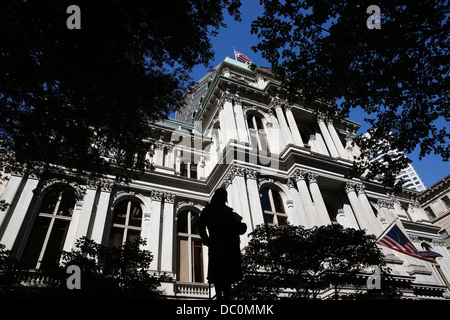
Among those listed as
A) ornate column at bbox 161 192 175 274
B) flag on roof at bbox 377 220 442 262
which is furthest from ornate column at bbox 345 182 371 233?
ornate column at bbox 161 192 175 274

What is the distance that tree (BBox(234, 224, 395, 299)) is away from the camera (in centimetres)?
980

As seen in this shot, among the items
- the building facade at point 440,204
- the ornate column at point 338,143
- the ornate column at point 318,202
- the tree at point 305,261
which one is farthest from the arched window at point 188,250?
the building facade at point 440,204

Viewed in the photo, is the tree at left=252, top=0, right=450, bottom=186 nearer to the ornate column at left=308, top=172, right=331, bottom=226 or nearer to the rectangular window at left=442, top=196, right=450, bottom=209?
the ornate column at left=308, top=172, right=331, bottom=226

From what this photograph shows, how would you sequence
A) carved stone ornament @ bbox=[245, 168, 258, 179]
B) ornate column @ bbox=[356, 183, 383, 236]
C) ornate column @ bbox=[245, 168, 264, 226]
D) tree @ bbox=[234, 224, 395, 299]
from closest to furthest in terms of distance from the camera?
1. tree @ bbox=[234, 224, 395, 299]
2. ornate column @ bbox=[245, 168, 264, 226]
3. ornate column @ bbox=[356, 183, 383, 236]
4. carved stone ornament @ bbox=[245, 168, 258, 179]

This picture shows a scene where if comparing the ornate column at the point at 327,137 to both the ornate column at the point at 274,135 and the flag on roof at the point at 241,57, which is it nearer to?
the ornate column at the point at 274,135

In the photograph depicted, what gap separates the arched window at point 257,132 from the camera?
2300 cm

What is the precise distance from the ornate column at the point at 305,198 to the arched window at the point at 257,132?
415 cm

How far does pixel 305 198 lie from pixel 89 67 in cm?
1456

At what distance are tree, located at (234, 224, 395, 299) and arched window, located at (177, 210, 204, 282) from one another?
755 cm

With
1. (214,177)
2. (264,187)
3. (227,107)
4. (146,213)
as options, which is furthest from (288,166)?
(146,213)

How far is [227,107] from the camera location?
23.6 m

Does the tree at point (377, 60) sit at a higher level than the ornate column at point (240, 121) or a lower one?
lower

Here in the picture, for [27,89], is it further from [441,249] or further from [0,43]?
[441,249]

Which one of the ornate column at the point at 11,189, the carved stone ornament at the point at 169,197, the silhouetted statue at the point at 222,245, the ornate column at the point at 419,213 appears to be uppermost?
the ornate column at the point at 419,213
